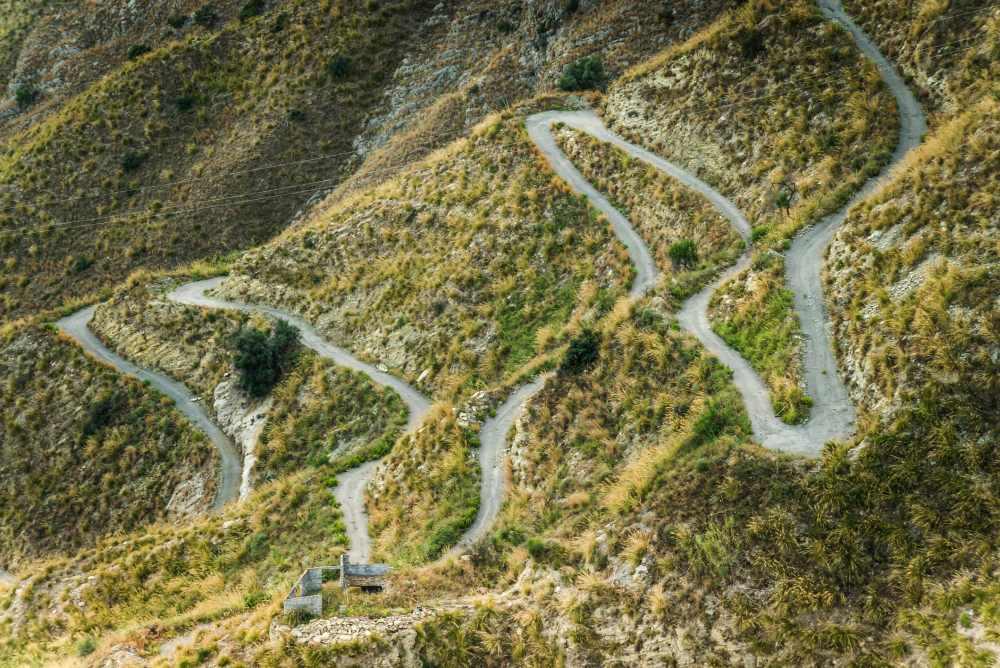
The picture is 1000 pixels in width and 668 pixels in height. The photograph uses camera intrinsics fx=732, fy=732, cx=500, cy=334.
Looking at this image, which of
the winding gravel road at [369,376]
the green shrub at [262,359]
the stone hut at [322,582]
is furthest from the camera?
the green shrub at [262,359]

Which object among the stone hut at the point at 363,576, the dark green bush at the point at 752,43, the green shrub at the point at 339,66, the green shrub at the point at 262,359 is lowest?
the stone hut at the point at 363,576

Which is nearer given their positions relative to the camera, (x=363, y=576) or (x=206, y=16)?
(x=363, y=576)

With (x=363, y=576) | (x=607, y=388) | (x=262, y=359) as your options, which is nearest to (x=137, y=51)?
(x=262, y=359)

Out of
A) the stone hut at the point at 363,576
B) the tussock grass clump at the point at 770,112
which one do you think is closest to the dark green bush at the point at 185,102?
the tussock grass clump at the point at 770,112

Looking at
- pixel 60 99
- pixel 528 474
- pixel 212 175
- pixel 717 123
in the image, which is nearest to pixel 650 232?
pixel 717 123

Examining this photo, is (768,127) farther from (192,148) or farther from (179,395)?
(192,148)

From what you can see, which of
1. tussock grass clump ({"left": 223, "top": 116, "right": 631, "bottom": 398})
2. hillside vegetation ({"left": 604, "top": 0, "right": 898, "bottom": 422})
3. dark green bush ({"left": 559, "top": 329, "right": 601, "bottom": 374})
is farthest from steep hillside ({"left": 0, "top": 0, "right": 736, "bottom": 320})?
dark green bush ({"left": 559, "top": 329, "right": 601, "bottom": 374})

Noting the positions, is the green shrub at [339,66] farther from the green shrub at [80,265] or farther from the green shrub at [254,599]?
the green shrub at [254,599]
